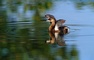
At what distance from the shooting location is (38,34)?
146 inches

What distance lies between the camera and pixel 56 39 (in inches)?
141

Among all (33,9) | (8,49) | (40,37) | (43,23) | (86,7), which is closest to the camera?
(8,49)

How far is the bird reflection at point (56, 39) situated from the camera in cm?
349

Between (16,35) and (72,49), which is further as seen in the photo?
(16,35)

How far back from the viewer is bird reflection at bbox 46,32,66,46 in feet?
11.5

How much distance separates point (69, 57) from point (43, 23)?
1.02 m

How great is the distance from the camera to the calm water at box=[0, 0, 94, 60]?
3244 mm

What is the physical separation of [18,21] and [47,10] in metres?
0.91

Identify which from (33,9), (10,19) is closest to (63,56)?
(10,19)

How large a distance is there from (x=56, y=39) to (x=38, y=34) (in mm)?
190

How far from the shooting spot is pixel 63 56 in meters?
3.20

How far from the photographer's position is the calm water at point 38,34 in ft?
10.6

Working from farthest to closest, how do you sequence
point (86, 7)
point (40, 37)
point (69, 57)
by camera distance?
1. point (86, 7)
2. point (40, 37)
3. point (69, 57)

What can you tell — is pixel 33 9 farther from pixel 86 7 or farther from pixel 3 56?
pixel 3 56
